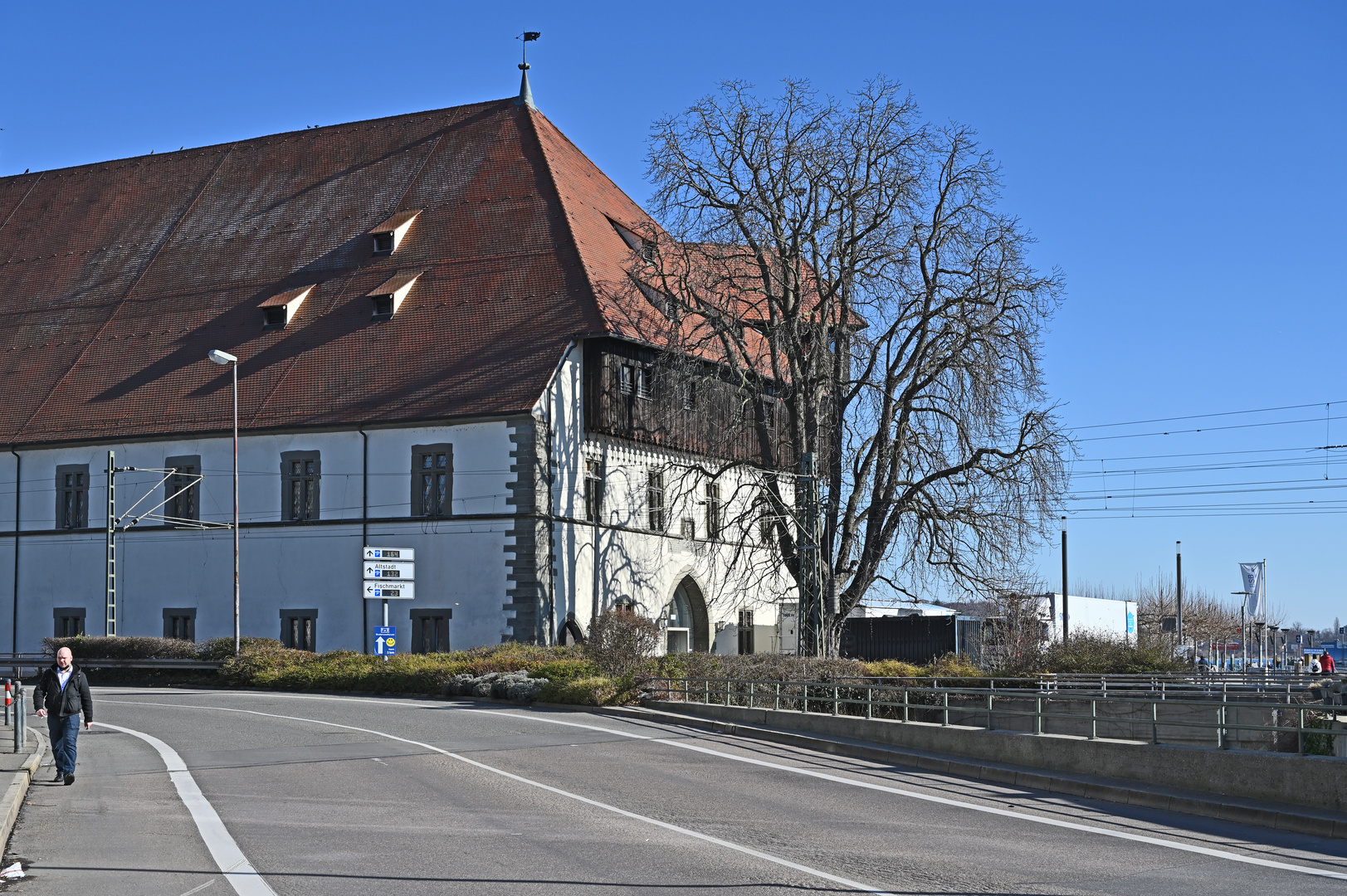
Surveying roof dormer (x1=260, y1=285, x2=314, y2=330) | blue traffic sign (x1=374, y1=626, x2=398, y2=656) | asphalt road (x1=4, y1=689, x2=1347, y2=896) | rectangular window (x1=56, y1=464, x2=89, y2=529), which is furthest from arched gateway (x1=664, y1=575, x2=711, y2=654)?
asphalt road (x1=4, y1=689, x2=1347, y2=896)

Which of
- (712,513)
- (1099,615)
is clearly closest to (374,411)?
(712,513)

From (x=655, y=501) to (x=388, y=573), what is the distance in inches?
490

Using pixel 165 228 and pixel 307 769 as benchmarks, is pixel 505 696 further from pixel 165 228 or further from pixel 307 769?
pixel 165 228

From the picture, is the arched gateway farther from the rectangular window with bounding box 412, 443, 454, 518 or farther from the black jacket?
the black jacket

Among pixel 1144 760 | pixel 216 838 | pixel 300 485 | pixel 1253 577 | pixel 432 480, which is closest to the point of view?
pixel 216 838

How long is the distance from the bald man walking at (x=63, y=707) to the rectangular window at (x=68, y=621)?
99.7 ft

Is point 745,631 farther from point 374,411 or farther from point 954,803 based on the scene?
point 954,803

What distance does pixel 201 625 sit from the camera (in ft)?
145

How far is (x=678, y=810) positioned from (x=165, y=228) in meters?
43.8

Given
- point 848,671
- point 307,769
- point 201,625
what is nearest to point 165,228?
point 201,625

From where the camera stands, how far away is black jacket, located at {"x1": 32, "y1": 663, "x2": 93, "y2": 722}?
56.9 ft

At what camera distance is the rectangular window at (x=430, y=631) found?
137 feet

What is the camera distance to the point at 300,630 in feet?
142

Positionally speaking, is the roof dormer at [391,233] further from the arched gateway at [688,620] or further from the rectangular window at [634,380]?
the arched gateway at [688,620]
